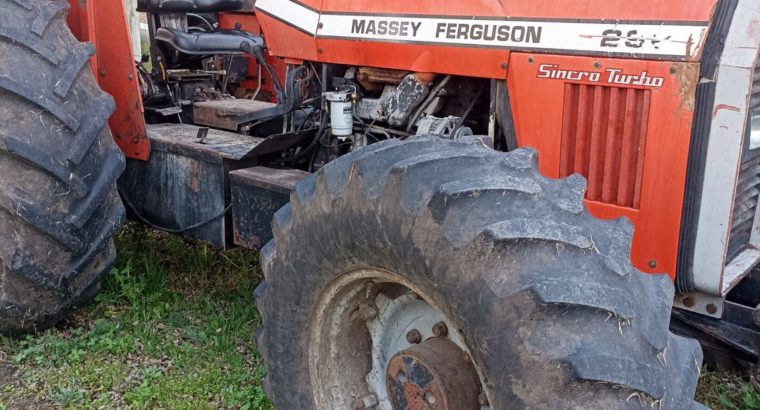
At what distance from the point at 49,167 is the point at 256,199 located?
80cm

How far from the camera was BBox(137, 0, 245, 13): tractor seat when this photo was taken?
4488 millimetres

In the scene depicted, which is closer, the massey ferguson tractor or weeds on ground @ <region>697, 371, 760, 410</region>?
the massey ferguson tractor

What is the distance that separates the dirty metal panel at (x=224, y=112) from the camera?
4141 mm

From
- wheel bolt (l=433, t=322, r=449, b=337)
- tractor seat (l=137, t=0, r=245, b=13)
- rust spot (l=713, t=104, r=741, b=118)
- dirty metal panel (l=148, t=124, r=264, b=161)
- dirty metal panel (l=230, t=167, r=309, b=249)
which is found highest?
tractor seat (l=137, t=0, r=245, b=13)

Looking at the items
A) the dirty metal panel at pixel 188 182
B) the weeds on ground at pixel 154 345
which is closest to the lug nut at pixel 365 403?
the weeds on ground at pixel 154 345

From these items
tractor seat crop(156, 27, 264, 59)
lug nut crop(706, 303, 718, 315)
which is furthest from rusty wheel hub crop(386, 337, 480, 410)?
tractor seat crop(156, 27, 264, 59)

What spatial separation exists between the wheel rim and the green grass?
83 centimetres

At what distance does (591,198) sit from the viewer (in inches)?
114

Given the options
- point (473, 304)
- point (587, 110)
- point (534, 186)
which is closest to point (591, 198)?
point (587, 110)

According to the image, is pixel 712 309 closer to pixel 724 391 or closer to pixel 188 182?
pixel 724 391

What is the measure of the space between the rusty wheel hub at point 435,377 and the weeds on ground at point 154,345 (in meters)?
1.16

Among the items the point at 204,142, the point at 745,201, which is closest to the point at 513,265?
the point at 745,201

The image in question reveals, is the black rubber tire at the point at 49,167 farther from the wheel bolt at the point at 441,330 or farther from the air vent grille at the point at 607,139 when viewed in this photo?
the air vent grille at the point at 607,139

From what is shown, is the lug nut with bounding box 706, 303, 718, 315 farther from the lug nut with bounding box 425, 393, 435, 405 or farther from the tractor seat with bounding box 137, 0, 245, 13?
the tractor seat with bounding box 137, 0, 245, 13
